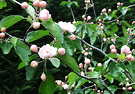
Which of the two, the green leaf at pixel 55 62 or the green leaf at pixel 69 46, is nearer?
the green leaf at pixel 55 62

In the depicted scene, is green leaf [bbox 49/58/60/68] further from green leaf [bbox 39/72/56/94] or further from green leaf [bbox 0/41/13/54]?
green leaf [bbox 0/41/13/54]

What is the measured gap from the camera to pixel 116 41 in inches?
83.4

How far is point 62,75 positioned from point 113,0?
3.05 m

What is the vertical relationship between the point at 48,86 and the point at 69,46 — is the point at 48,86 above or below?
below

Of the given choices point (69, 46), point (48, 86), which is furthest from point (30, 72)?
point (69, 46)

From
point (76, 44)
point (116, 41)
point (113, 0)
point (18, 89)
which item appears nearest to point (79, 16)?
point (113, 0)

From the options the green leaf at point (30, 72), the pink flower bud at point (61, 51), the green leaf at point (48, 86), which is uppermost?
the pink flower bud at point (61, 51)

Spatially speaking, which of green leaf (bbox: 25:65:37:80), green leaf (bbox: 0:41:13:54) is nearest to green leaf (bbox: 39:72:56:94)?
green leaf (bbox: 25:65:37:80)

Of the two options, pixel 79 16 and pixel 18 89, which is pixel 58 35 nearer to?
pixel 18 89

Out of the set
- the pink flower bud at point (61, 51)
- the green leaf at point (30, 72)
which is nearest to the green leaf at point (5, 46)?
the green leaf at point (30, 72)

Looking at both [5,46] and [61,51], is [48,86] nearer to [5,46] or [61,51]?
[61,51]

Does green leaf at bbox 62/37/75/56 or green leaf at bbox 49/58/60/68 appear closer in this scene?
green leaf at bbox 49/58/60/68

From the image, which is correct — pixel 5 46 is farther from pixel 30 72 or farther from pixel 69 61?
pixel 69 61

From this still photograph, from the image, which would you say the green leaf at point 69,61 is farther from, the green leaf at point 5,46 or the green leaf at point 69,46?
the green leaf at point 5,46
